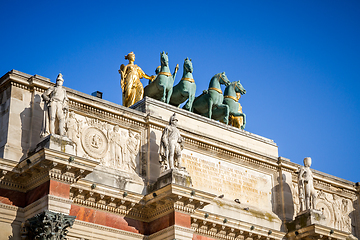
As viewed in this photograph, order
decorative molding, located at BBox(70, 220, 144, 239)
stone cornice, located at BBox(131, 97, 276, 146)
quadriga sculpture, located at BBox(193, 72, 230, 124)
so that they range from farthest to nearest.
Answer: quadriga sculpture, located at BBox(193, 72, 230, 124) → stone cornice, located at BBox(131, 97, 276, 146) → decorative molding, located at BBox(70, 220, 144, 239)

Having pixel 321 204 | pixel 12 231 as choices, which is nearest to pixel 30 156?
pixel 12 231

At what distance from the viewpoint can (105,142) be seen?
88.1ft

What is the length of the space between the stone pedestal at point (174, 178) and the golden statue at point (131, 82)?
18.8 ft

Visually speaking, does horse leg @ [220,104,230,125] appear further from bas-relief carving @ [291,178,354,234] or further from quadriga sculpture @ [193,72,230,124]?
bas-relief carving @ [291,178,354,234]

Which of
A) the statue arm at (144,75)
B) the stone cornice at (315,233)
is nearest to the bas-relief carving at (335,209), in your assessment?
the stone cornice at (315,233)

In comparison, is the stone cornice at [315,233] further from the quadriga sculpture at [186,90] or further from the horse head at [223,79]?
the horse head at [223,79]

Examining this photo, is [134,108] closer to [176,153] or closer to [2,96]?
[176,153]

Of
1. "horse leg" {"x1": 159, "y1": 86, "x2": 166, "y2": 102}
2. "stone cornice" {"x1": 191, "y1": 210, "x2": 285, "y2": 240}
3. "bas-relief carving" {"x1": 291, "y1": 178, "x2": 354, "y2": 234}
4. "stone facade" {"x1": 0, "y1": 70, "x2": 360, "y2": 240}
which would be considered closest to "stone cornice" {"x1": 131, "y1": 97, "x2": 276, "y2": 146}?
"stone facade" {"x1": 0, "y1": 70, "x2": 360, "y2": 240}

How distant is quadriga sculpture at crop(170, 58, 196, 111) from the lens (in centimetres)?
3169

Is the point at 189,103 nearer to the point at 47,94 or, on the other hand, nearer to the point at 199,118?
the point at 199,118

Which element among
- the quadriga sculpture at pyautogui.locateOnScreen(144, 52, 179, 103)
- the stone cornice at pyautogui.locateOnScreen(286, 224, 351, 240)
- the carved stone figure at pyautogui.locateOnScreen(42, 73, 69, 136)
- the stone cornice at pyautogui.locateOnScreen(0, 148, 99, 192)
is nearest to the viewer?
the stone cornice at pyautogui.locateOnScreen(0, 148, 99, 192)

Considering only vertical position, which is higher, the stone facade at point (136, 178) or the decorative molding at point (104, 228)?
the stone facade at point (136, 178)

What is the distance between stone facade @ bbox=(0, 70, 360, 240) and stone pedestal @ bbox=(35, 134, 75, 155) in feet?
0.12

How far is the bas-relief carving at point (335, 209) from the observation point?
33.7 m
